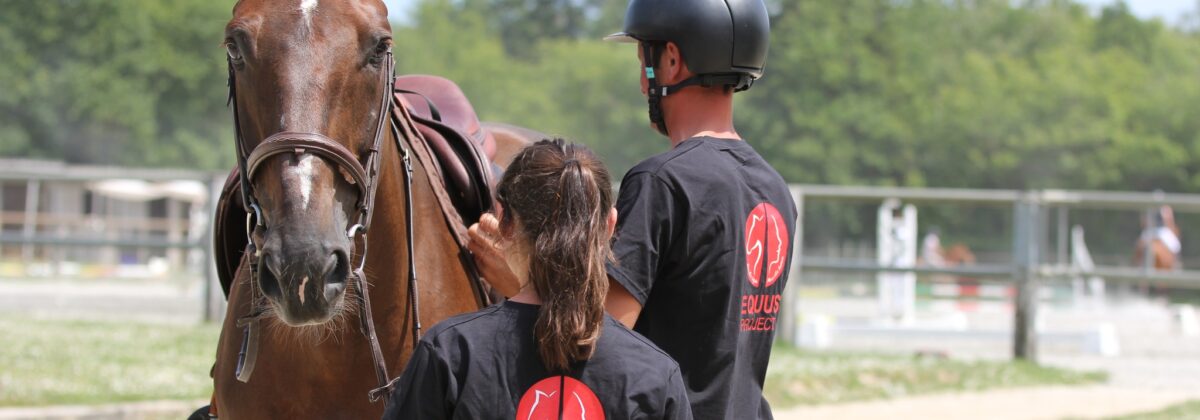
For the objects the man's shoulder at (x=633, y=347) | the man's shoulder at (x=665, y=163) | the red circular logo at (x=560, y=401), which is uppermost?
the man's shoulder at (x=665, y=163)

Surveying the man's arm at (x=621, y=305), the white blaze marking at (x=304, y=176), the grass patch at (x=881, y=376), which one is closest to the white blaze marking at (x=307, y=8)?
the white blaze marking at (x=304, y=176)

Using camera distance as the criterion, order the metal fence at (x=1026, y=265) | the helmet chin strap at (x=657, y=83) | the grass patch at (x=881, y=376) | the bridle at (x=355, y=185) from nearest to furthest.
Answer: the bridle at (x=355, y=185) < the helmet chin strap at (x=657, y=83) < the grass patch at (x=881, y=376) < the metal fence at (x=1026, y=265)

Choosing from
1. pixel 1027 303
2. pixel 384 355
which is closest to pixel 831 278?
pixel 1027 303

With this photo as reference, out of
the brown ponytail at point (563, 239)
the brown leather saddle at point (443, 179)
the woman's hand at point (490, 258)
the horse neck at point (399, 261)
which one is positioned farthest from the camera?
the brown leather saddle at point (443, 179)

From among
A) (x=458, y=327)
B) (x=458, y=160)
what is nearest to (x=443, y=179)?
(x=458, y=160)

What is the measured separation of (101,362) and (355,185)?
7037mm

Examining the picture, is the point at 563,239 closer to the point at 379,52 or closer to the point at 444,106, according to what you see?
the point at 379,52

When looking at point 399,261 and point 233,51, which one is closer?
point 233,51

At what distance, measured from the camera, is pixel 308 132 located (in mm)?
2709

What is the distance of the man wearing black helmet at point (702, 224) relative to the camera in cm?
254

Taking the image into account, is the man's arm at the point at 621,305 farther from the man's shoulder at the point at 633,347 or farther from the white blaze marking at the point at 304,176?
the white blaze marking at the point at 304,176

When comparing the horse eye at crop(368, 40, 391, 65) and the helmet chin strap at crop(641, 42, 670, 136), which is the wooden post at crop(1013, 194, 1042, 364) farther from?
the horse eye at crop(368, 40, 391, 65)

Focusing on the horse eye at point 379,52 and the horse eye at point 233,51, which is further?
the horse eye at point 379,52

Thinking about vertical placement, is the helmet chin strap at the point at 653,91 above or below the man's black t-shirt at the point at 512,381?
above
